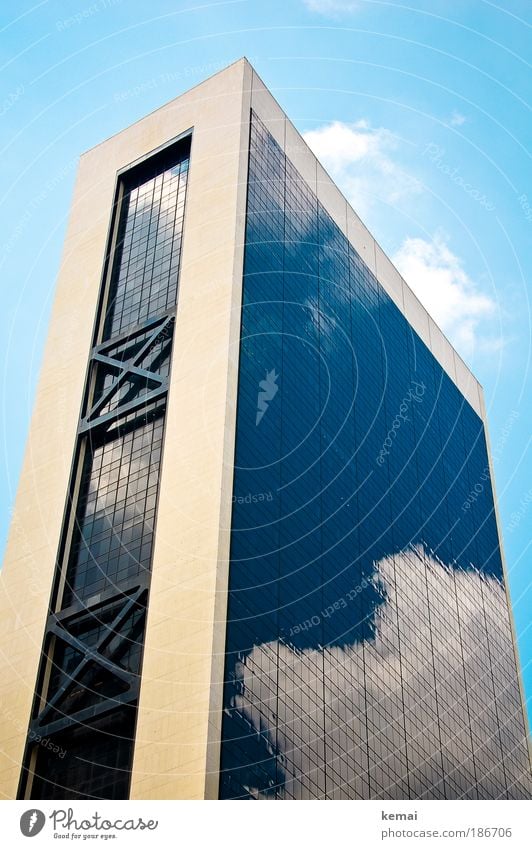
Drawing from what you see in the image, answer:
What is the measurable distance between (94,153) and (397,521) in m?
46.7

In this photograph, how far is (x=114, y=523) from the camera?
8556 cm

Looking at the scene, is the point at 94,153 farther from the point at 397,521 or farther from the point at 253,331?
the point at 397,521

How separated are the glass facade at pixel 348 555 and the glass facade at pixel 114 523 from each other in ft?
23.3

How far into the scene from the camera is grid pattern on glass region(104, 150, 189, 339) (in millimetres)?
98938

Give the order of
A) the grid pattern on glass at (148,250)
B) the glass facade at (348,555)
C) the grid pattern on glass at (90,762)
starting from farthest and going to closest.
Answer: the grid pattern on glass at (148,250) → the glass facade at (348,555) → the grid pattern on glass at (90,762)

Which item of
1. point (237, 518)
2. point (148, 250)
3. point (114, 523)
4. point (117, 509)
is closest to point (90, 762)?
point (114, 523)

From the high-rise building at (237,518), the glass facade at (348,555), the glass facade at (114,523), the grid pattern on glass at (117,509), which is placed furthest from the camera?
the grid pattern on glass at (117,509)

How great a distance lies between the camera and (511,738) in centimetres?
12225

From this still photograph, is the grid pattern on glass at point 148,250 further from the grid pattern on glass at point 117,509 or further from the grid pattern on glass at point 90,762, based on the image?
the grid pattern on glass at point 90,762

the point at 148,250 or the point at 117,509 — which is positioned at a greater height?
the point at 148,250

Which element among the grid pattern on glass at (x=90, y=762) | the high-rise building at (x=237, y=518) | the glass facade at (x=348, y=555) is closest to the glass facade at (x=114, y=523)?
the grid pattern on glass at (x=90, y=762)

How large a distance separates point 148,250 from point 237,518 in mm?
33334

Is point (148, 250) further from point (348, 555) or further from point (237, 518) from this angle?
point (237, 518)

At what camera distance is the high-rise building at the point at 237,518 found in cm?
7456
